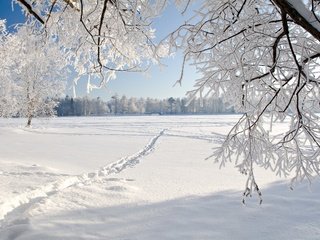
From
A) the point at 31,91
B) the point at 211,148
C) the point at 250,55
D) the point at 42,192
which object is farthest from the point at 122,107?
the point at 250,55

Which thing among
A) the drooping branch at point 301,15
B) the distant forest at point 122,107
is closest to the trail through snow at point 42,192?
the drooping branch at point 301,15

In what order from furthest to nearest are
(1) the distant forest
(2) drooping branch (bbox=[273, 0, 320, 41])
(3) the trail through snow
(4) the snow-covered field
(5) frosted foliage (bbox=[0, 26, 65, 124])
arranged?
(1) the distant forest, (5) frosted foliage (bbox=[0, 26, 65, 124]), (3) the trail through snow, (4) the snow-covered field, (2) drooping branch (bbox=[273, 0, 320, 41])

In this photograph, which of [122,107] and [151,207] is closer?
[151,207]

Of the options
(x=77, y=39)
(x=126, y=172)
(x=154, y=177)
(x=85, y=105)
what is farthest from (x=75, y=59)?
(x=85, y=105)

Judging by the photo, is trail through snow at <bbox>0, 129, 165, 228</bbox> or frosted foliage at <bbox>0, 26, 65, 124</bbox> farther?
frosted foliage at <bbox>0, 26, 65, 124</bbox>

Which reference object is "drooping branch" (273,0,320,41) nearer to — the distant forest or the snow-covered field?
the snow-covered field

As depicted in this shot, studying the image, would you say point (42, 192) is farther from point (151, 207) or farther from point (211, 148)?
point (211, 148)

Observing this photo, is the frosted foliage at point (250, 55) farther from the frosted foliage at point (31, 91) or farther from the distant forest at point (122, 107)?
the distant forest at point (122, 107)

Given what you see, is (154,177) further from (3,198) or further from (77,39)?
(77,39)

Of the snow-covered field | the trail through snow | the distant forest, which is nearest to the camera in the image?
the snow-covered field

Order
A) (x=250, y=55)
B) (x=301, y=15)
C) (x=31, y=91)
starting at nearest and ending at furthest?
1. (x=301, y=15)
2. (x=250, y=55)
3. (x=31, y=91)

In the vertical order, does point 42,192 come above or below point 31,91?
below

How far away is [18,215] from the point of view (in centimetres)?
513

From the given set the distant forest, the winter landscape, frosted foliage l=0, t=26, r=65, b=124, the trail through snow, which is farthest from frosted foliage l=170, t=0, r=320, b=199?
the distant forest
